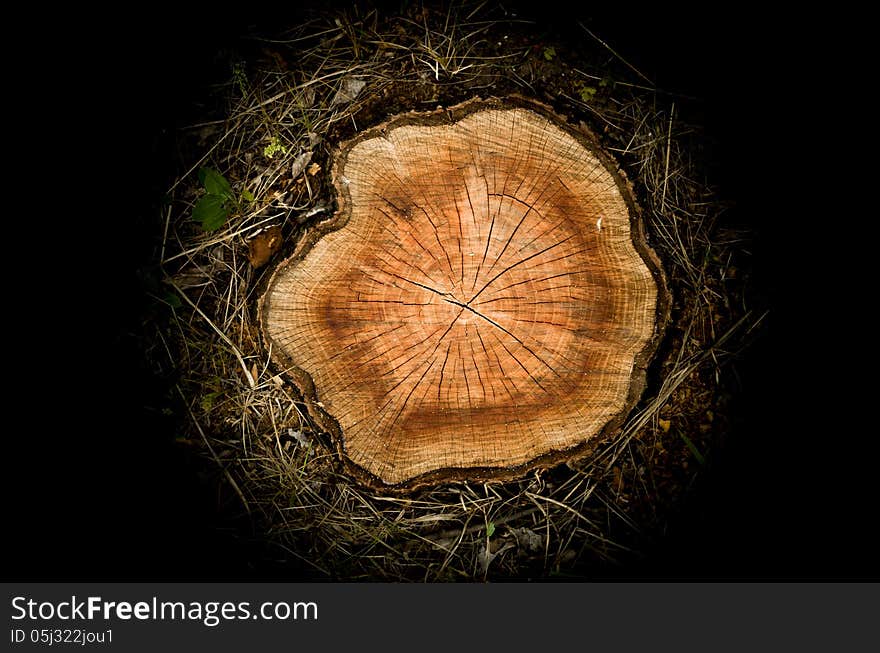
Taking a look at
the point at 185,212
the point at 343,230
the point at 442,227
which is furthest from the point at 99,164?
the point at 442,227

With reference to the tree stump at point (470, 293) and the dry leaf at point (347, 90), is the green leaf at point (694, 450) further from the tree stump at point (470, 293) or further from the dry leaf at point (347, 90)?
the dry leaf at point (347, 90)

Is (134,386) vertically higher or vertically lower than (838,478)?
higher

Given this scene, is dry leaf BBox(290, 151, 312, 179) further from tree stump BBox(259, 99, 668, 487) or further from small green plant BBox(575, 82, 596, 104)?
small green plant BBox(575, 82, 596, 104)

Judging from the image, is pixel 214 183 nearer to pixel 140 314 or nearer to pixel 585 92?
pixel 140 314

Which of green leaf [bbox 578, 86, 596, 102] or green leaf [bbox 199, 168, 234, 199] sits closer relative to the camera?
green leaf [bbox 199, 168, 234, 199]

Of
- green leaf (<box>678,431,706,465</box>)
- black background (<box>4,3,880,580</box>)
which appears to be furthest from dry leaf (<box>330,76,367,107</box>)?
green leaf (<box>678,431,706,465</box>)

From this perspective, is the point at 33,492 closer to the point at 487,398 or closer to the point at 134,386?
the point at 134,386

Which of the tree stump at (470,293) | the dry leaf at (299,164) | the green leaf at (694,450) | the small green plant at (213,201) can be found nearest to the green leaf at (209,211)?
the small green plant at (213,201)
